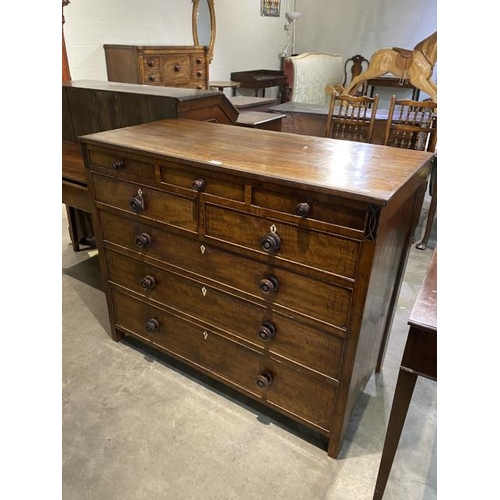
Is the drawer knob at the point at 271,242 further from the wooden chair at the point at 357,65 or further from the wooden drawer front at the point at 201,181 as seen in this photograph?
the wooden chair at the point at 357,65

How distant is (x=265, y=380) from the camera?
144 cm

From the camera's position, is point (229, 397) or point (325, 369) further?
point (229, 397)

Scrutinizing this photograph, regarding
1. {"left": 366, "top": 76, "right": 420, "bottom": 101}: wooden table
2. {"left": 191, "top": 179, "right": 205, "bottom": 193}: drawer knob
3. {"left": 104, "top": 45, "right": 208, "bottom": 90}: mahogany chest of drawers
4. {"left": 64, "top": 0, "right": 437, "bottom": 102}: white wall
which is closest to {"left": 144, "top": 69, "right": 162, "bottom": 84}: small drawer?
{"left": 104, "top": 45, "right": 208, "bottom": 90}: mahogany chest of drawers

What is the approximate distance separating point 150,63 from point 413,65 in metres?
3.01

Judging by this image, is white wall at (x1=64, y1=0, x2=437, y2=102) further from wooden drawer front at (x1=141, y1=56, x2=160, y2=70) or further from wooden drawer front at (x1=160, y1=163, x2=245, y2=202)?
wooden drawer front at (x1=160, y1=163, x2=245, y2=202)

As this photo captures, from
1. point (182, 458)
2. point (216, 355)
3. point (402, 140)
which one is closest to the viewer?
point (182, 458)

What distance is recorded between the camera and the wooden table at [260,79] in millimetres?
5227

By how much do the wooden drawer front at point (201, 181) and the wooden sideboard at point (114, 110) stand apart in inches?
24.3

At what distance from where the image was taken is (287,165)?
121 cm

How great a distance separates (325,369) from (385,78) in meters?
5.91

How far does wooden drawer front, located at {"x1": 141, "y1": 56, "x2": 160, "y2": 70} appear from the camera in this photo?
3344 mm

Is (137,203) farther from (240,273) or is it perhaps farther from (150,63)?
(150,63)
